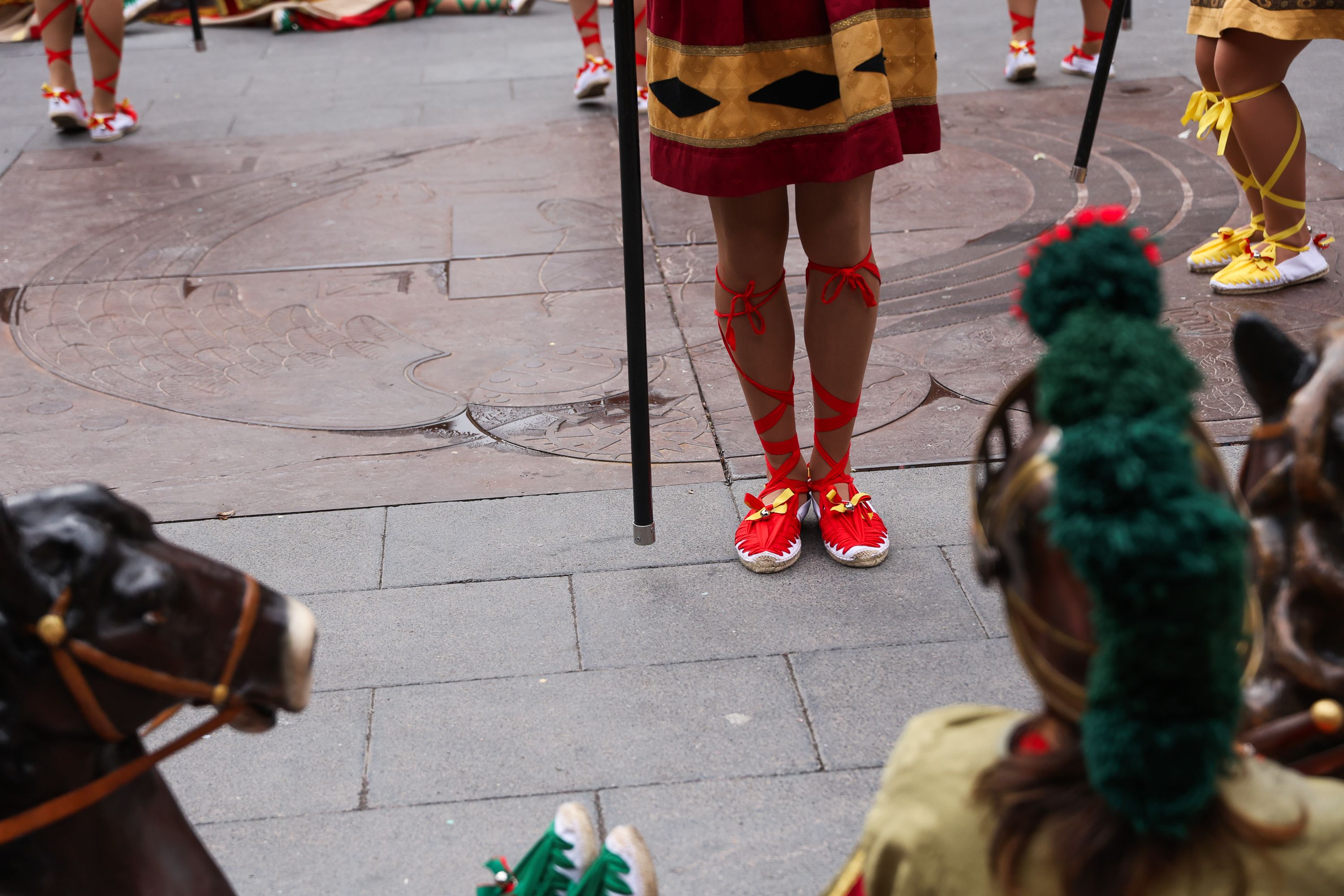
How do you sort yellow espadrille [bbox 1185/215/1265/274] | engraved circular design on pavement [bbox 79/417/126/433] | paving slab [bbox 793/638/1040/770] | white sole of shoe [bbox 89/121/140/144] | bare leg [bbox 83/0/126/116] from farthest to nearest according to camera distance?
white sole of shoe [bbox 89/121/140/144]
bare leg [bbox 83/0/126/116]
yellow espadrille [bbox 1185/215/1265/274]
engraved circular design on pavement [bbox 79/417/126/433]
paving slab [bbox 793/638/1040/770]

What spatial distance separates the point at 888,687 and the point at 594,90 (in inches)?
222

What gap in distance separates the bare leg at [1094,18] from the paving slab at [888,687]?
5.78m

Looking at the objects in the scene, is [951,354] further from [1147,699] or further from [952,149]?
[1147,699]

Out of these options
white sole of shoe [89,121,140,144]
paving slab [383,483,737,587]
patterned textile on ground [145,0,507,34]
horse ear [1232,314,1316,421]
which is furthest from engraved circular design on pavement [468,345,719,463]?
patterned textile on ground [145,0,507,34]

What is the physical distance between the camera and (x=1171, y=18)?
347 inches

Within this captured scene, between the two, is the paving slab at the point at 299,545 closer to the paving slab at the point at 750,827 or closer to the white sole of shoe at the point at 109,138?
the paving slab at the point at 750,827

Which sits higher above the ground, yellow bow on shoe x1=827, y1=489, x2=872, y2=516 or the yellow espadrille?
yellow bow on shoe x1=827, y1=489, x2=872, y2=516

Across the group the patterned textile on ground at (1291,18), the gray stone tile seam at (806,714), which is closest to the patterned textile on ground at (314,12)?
the patterned textile on ground at (1291,18)

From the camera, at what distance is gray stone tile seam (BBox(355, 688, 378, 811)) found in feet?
7.91

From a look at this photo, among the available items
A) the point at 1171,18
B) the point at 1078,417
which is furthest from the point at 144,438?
the point at 1171,18

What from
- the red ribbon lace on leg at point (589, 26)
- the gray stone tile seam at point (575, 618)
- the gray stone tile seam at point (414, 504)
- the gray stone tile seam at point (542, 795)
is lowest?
the gray stone tile seam at point (414, 504)

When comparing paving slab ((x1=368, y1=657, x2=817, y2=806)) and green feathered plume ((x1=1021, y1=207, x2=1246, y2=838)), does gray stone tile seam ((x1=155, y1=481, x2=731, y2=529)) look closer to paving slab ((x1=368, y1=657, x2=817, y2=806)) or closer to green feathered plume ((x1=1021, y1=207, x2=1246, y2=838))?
paving slab ((x1=368, y1=657, x2=817, y2=806))

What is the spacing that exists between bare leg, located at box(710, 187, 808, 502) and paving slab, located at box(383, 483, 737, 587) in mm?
274

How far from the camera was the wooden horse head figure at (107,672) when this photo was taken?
1.29m
